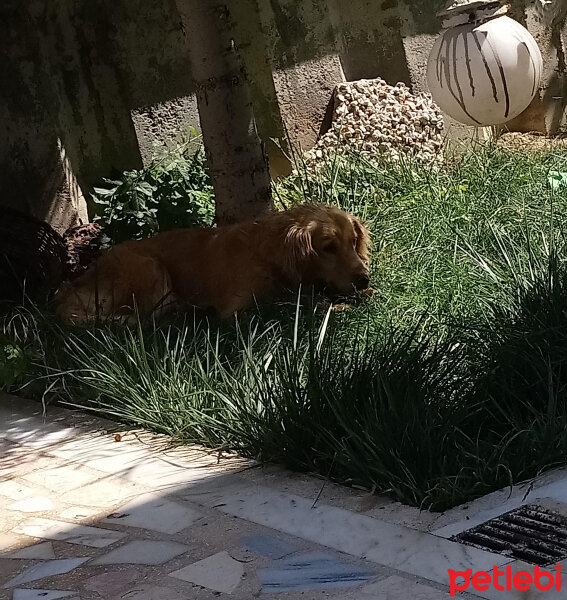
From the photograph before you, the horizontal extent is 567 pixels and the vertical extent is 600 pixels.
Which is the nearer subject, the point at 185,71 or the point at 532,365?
the point at 532,365

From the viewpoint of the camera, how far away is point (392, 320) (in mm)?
5535

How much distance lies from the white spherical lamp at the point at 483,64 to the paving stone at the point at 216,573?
5.84 metres

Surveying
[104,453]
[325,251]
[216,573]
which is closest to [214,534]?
[216,573]

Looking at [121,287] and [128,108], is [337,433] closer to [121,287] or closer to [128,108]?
[121,287]

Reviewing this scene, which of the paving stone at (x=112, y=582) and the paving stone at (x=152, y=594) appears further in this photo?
the paving stone at (x=112, y=582)

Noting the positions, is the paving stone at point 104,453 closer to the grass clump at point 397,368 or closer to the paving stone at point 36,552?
the grass clump at point 397,368

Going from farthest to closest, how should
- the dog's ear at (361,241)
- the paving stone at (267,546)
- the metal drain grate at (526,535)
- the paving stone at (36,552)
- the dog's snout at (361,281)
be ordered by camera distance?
the dog's ear at (361,241) < the dog's snout at (361,281) < the paving stone at (36,552) < the paving stone at (267,546) < the metal drain grate at (526,535)

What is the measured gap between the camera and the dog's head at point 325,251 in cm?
617

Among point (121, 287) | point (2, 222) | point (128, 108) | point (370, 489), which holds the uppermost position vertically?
point (128, 108)

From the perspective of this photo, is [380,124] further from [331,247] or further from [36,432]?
[36,432]

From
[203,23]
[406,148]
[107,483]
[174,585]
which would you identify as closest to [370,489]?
[174,585]

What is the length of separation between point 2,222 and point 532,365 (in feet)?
16.2

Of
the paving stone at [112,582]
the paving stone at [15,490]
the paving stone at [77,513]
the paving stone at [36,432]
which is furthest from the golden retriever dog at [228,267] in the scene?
the paving stone at [112,582]

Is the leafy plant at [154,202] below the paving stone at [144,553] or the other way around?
the other way around
